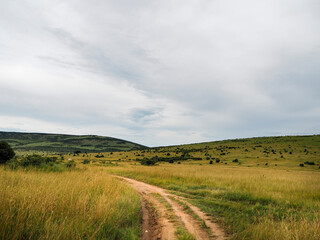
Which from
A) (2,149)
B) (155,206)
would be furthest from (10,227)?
(2,149)

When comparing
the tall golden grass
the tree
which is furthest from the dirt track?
the tree

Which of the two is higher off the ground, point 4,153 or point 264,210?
point 264,210

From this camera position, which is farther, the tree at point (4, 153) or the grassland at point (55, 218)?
the tree at point (4, 153)

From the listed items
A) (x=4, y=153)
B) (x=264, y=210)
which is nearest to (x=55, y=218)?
(x=264, y=210)

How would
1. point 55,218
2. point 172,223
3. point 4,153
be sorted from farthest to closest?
point 4,153
point 172,223
point 55,218

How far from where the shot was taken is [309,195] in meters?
12.7

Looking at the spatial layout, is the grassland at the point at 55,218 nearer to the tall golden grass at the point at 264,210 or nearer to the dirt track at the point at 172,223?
the dirt track at the point at 172,223

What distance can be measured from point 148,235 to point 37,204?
3564 mm

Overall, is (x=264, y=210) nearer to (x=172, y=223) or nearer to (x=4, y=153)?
(x=172, y=223)

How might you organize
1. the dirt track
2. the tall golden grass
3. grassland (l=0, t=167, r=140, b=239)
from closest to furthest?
grassland (l=0, t=167, r=140, b=239), the tall golden grass, the dirt track

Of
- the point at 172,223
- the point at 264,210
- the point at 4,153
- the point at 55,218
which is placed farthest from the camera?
the point at 4,153

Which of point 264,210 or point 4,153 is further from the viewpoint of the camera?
point 4,153

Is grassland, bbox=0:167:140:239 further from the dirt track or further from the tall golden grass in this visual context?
the tall golden grass

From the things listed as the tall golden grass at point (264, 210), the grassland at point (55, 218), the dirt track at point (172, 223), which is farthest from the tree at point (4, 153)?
the dirt track at point (172, 223)
